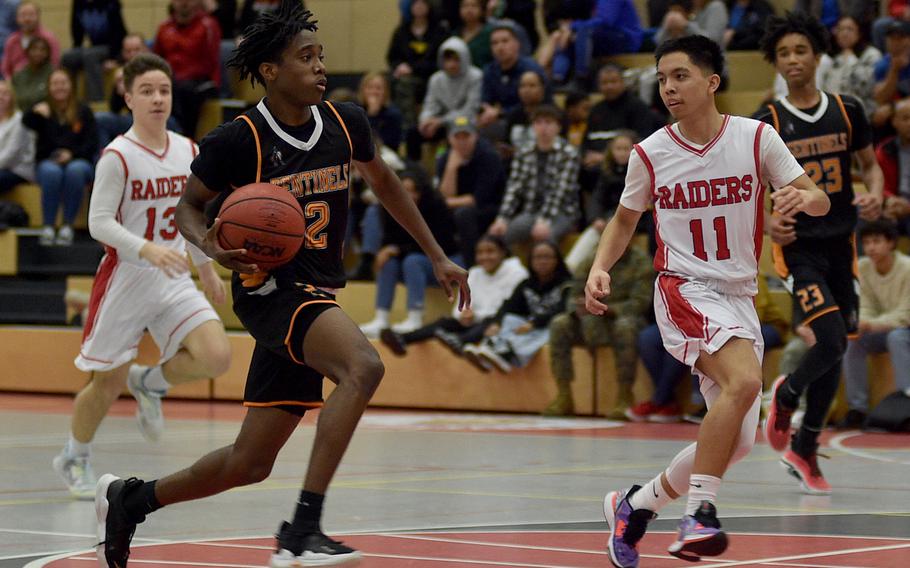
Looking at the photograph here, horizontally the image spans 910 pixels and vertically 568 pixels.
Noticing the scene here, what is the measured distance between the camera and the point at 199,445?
998 centimetres

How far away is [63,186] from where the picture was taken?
1589 cm

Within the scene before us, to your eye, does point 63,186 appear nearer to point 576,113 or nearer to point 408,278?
point 408,278

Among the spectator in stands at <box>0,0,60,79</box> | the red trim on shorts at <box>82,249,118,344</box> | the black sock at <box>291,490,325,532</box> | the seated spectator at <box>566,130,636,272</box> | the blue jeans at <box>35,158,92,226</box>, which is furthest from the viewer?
the spectator in stands at <box>0,0,60,79</box>

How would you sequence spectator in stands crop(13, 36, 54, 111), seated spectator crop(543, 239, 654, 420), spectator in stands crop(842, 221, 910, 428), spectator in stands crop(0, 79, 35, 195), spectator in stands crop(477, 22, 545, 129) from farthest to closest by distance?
spectator in stands crop(13, 36, 54, 111) → spectator in stands crop(0, 79, 35, 195) → spectator in stands crop(477, 22, 545, 129) → seated spectator crop(543, 239, 654, 420) → spectator in stands crop(842, 221, 910, 428)

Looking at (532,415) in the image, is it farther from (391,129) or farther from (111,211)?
(111,211)

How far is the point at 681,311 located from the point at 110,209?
131 inches

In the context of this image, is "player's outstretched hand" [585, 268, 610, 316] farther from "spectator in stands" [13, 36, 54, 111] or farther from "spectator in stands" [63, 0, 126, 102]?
"spectator in stands" [63, 0, 126, 102]

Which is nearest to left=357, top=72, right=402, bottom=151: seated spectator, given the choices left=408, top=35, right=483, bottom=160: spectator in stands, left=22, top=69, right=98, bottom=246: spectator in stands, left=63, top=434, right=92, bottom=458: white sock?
left=408, top=35, right=483, bottom=160: spectator in stands

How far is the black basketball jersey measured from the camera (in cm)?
762

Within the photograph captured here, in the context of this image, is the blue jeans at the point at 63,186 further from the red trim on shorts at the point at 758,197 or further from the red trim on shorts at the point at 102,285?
the red trim on shorts at the point at 758,197

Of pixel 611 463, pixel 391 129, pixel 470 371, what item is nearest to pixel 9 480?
pixel 611 463

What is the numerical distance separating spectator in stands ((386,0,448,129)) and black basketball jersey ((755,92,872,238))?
8659 millimetres

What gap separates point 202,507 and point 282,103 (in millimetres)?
2540

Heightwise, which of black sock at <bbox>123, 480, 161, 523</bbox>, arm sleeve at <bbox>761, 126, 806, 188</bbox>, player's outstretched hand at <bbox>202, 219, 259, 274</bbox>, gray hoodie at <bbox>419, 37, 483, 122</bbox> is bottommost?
black sock at <bbox>123, 480, 161, 523</bbox>
